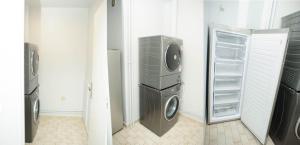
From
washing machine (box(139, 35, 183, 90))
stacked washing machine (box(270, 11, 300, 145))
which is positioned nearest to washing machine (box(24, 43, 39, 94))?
washing machine (box(139, 35, 183, 90))

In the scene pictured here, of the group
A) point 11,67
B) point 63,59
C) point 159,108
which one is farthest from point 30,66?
point 159,108

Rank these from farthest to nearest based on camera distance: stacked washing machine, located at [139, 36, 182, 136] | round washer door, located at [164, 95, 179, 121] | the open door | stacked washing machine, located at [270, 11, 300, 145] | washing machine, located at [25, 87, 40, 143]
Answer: round washer door, located at [164, 95, 179, 121] < stacked washing machine, located at [139, 36, 182, 136] < washing machine, located at [25, 87, 40, 143] < stacked washing machine, located at [270, 11, 300, 145] < the open door

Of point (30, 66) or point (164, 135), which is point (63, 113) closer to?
point (30, 66)

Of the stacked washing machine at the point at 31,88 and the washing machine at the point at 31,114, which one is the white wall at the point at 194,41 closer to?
the stacked washing machine at the point at 31,88

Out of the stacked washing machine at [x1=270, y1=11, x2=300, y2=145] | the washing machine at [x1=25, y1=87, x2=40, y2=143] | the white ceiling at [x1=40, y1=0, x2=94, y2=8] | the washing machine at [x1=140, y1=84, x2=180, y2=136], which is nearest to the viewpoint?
the stacked washing machine at [x1=270, y1=11, x2=300, y2=145]

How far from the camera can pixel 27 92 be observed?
157 centimetres

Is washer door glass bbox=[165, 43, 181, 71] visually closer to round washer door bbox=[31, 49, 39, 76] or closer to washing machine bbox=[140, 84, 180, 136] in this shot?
washing machine bbox=[140, 84, 180, 136]

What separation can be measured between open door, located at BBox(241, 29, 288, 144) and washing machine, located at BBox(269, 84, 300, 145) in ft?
1.13

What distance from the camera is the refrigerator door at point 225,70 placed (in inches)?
25.9

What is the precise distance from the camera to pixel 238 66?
29.0 inches

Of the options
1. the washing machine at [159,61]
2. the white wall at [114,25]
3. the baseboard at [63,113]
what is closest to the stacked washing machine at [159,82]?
the washing machine at [159,61]

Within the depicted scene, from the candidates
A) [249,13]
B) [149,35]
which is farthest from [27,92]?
[249,13]

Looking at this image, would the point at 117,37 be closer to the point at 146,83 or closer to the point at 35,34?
the point at 146,83

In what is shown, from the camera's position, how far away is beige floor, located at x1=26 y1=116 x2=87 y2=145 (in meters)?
1.87
